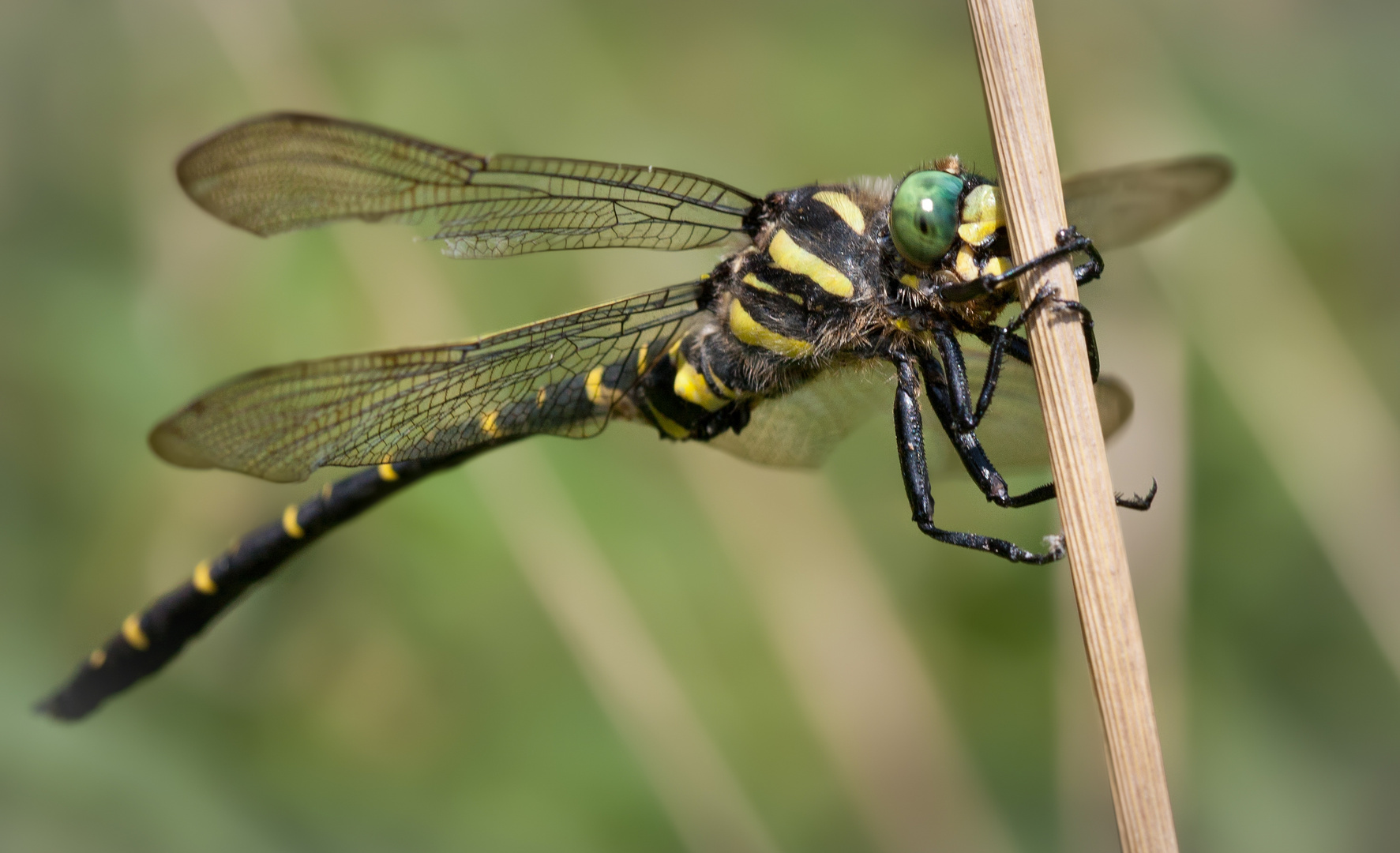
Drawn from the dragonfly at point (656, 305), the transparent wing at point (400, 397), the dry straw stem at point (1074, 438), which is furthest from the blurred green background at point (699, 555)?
the dry straw stem at point (1074, 438)

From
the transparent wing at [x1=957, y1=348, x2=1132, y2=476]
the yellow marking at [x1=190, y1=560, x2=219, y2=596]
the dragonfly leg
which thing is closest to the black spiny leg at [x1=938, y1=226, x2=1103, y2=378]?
the dragonfly leg

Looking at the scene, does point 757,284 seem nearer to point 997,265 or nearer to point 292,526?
point 997,265

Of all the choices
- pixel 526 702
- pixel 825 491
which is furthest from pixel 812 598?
pixel 526 702

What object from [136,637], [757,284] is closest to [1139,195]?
[757,284]

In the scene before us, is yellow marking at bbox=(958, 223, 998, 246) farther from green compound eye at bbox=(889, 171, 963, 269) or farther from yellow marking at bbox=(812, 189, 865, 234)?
yellow marking at bbox=(812, 189, 865, 234)

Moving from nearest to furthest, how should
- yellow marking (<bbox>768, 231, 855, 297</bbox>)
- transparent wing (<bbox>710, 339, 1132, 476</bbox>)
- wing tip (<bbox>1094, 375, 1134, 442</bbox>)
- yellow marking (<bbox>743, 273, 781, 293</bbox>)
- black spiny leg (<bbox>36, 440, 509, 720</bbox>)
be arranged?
1. yellow marking (<bbox>768, 231, 855, 297</bbox>)
2. yellow marking (<bbox>743, 273, 781, 293</bbox>)
3. wing tip (<bbox>1094, 375, 1134, 442</bbox>)
4. transparent wing (<bbox>710, 339, 1132, 476</bbox>)
5. black spiny leg (<bbox>36, 440, 509, 720</bbox>)

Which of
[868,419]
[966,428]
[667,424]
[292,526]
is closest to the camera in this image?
[966,428]
